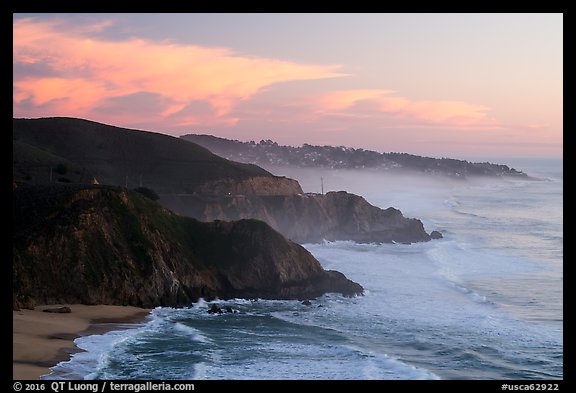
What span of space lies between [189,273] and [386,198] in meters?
109

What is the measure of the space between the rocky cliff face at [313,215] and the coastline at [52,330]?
128 feet

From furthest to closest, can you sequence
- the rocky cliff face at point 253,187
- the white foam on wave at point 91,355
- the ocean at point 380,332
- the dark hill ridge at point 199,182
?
1. the rocky cliff face at point 253,187
2. the dark hill ridge at point 199,182
3. the ocean at point 380,332
4. the white foam on wave at point 91,355

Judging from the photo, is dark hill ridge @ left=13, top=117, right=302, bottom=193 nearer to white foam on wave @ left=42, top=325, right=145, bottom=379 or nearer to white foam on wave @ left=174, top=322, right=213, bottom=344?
white foam on wave @ left=174, top=322, right=213, bottom=344

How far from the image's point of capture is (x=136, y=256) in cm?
4206

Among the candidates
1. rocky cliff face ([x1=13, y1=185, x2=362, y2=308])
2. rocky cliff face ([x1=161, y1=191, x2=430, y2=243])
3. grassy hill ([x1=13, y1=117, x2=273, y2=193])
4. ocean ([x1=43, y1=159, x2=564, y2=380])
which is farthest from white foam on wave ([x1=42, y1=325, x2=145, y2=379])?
grassy hill ([x1=13, y1=117, x2=273, y2=193])

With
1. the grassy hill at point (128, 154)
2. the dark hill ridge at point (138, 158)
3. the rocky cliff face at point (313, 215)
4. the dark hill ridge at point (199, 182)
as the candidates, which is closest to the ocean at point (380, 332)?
the rocky cliff face at point (313, 215)

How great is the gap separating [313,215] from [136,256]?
42.5m

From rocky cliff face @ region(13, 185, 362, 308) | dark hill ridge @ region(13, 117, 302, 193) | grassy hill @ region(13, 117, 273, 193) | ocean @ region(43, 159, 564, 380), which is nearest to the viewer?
ocean @ region(43, 159, 564, 380)

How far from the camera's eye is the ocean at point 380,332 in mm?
28016

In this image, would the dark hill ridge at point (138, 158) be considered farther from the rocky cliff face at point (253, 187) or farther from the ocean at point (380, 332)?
the ocean at point (380, 332)

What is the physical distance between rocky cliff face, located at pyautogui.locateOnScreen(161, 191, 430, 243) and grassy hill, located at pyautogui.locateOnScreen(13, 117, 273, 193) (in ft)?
19.1

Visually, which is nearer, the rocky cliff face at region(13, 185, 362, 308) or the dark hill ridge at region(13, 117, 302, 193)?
the rocky cliff face at region(13, 185, 362, 308)

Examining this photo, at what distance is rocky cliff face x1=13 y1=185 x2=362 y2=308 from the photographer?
3872 cm

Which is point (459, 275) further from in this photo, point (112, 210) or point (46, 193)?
point (46, 193)
